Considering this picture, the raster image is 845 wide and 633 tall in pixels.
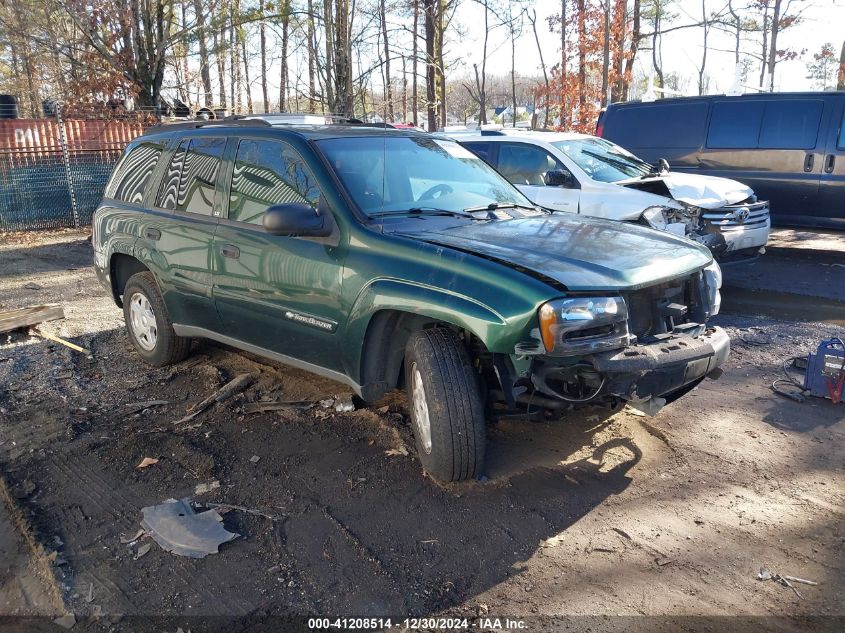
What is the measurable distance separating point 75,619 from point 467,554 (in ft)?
5.15

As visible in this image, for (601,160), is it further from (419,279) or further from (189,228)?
(419,279)

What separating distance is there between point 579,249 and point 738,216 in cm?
510

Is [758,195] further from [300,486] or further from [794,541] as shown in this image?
[300,486]

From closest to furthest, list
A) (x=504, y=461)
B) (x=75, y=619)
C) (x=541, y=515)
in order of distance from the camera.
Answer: (x=75, y=619) → (x=541, y=515) → (x=504, y=461)

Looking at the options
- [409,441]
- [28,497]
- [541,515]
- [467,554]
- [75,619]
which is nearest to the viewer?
[75,619]

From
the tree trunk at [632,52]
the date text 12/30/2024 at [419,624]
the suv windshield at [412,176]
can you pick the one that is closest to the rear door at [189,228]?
the suv windshield at [412,176]

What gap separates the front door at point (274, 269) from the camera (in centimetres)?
404

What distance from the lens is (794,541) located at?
10.5ft

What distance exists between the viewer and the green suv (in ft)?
10.9

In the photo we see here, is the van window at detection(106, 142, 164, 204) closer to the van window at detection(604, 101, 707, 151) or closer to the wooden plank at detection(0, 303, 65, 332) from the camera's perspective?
the wooden plank at detection(0, 303, 65, 332)

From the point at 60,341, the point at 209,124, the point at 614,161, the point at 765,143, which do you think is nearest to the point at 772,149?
the point at 765,143

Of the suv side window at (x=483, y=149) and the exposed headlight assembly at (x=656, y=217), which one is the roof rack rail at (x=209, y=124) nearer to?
the suv side window at (x=483, y=149)

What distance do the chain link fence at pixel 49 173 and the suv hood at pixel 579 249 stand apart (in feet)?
39.4

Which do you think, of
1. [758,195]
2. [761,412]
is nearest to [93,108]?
[758,195]
